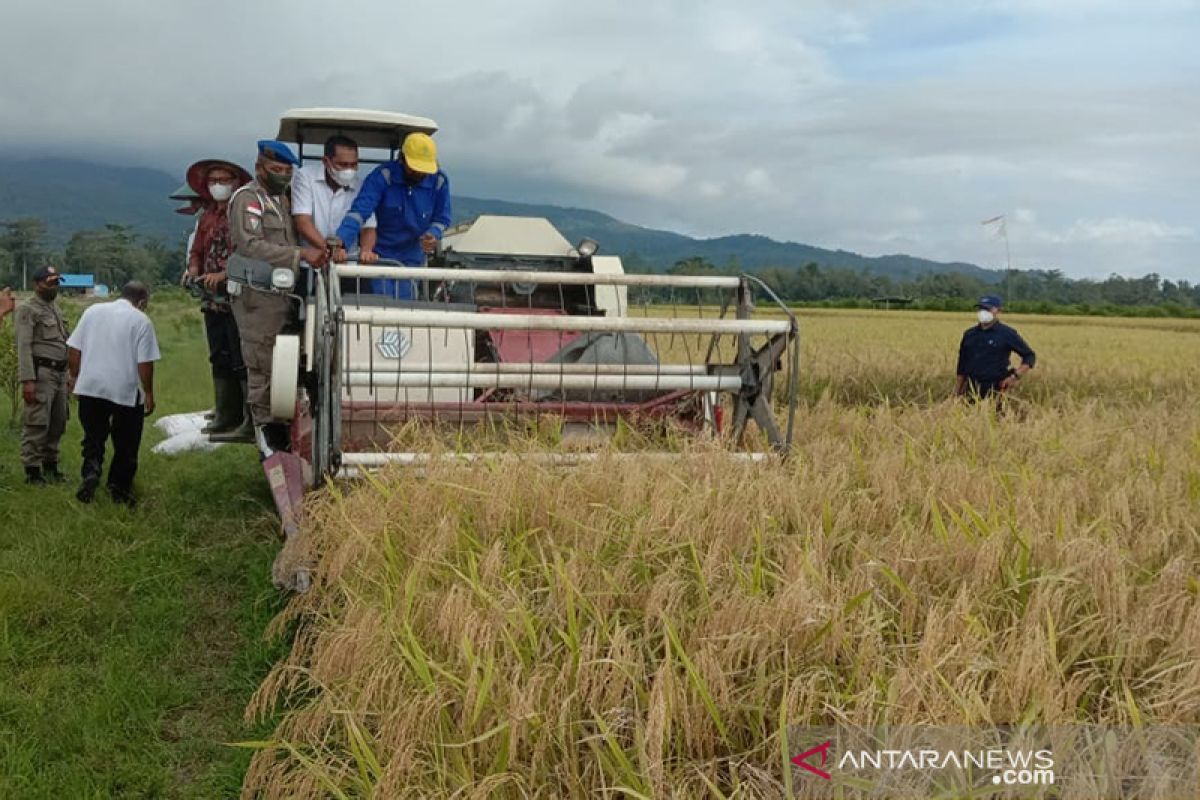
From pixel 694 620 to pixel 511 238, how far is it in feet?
21.6

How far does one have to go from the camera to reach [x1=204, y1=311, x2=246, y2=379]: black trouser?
21.8ft

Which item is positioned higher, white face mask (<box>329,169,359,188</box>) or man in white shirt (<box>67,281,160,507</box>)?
white face mask (<box>329,169,359,188</box>)

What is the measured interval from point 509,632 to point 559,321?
203 cm

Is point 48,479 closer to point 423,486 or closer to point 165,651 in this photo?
point 165,651

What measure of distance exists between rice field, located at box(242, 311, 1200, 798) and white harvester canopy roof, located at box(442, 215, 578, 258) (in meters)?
4.78

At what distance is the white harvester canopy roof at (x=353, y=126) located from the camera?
7277 millimetres

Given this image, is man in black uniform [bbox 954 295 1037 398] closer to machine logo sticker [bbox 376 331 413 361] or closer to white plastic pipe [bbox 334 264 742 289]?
white plastic pipe [bbox 334 264 742 289]

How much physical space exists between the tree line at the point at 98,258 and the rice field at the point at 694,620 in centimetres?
8435

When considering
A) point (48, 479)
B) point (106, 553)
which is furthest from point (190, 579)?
point (48, 479)

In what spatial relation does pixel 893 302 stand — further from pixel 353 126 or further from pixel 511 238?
pixel 353 126

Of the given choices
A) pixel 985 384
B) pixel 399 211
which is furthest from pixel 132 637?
pixel 985 384

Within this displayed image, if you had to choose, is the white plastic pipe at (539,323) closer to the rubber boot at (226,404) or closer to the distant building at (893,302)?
the rubber boot at (226,404)

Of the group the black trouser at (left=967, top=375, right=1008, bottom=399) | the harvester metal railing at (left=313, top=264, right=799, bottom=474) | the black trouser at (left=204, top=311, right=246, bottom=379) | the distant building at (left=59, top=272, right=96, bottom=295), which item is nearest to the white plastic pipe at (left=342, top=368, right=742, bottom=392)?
the harvester metal railing at (left=313, top=264, right=799, bottom=474)

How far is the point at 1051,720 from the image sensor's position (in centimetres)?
210
